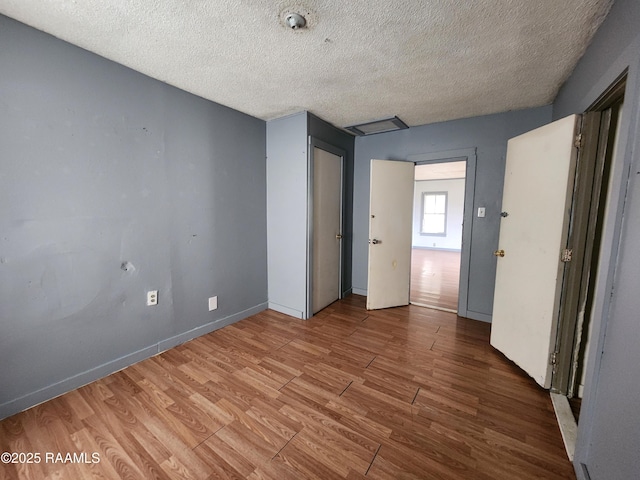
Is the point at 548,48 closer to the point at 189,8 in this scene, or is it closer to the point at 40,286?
the point at 189,8

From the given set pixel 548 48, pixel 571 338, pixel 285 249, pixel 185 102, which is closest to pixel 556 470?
pixel 571 338

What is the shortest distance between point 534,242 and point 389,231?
158 cm

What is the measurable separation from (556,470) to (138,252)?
9.93 feet

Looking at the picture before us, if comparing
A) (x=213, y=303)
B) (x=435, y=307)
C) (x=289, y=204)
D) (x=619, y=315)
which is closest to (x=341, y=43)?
(x=289, y=204)

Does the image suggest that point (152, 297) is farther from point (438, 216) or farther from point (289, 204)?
point (438, 216)

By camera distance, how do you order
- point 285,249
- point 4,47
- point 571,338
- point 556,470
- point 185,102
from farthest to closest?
point 285,249 < point 185,102 < point 571,338 < point 4,47 < point 556,470

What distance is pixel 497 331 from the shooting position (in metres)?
2.39

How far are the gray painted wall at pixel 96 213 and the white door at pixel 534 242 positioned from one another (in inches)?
110

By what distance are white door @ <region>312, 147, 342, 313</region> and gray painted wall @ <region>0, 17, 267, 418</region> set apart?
3.43ft

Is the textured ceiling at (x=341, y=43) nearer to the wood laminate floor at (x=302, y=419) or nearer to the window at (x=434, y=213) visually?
the wood laminate floor at (x=302, y=419)

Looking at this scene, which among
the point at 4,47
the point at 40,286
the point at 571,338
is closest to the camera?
the point at 4,47

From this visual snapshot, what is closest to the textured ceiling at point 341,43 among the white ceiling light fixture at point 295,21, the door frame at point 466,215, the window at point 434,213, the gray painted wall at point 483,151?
the white ceiling light fixture at point 295,21

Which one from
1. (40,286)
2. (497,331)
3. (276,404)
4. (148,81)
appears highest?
(148,81)

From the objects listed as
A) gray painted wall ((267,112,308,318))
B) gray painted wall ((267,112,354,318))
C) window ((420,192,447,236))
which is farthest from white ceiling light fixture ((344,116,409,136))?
window ((420,192,447,236))
